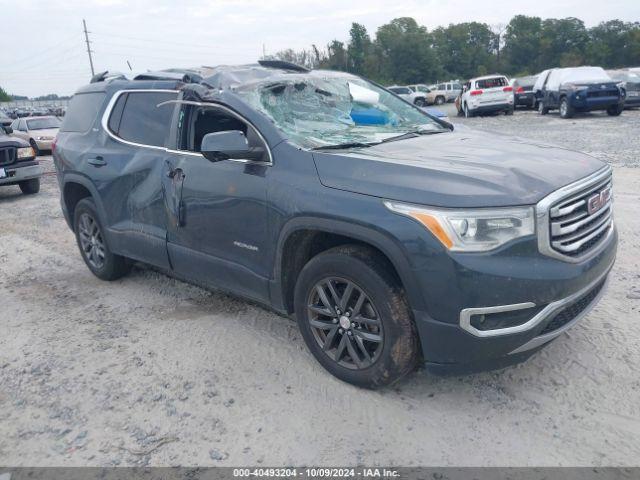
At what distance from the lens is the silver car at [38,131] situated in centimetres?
1789

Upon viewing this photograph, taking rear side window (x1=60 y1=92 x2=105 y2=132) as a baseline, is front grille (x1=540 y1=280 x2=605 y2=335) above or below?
below

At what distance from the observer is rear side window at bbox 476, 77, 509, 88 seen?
24172mm

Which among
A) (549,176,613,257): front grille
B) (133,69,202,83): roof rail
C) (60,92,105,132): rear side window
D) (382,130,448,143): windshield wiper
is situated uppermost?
(133,69,202,83): roof rail

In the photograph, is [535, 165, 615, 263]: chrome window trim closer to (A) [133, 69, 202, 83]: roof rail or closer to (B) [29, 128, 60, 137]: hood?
(A) [133, 69, 202, 83]: roof rail

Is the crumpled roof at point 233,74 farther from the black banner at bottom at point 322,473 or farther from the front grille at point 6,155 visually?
the front grille at point 6,155

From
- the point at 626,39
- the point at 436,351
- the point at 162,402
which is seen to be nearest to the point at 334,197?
the point at 436,351

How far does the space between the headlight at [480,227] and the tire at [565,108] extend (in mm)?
18352

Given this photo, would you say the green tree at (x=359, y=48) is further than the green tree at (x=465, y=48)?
No

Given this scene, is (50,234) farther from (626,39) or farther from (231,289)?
(626,39)

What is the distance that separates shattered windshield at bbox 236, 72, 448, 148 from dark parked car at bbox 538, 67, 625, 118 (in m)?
16.3

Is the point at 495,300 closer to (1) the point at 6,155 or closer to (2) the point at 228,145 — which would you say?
(2) the point at 228,145

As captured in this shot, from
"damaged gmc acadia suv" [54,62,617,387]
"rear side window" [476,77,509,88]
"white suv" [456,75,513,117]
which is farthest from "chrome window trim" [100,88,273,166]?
"rear side window" [476,77,509,88]

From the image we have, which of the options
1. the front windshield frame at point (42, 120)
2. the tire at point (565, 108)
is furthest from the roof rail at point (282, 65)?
the front windshield frame at point (42, 120)

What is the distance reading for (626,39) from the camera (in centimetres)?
6481
